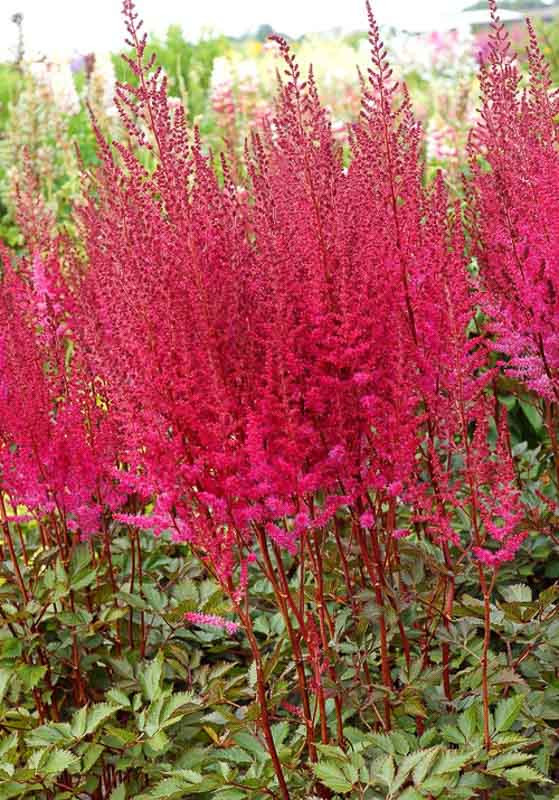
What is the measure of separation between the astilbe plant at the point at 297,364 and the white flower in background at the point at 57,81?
22.8 ft

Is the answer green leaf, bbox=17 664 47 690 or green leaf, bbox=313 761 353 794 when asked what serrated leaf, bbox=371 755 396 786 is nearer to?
green leaf, bbox=313 761 353 794

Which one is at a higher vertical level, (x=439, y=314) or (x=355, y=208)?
(x=355, y=208)

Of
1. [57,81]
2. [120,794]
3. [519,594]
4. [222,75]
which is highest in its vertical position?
[57,81]

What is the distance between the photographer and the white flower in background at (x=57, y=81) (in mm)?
8836

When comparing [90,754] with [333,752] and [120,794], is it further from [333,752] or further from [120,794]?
[333,752]

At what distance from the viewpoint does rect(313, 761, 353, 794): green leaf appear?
192 centimetres

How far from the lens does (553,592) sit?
91.0 inches

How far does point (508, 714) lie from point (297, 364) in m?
0.86

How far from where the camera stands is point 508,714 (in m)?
2.13

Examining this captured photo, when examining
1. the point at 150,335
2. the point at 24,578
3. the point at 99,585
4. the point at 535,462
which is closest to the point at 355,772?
the point at 150,335

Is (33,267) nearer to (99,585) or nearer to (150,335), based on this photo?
(99,585)

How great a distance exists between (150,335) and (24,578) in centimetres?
138

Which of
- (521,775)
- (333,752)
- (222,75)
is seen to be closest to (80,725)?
(333,752)

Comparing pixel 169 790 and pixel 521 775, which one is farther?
pixel 169 790
